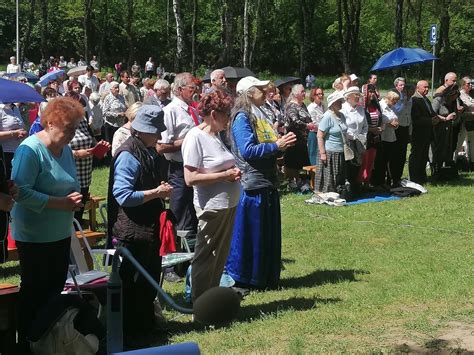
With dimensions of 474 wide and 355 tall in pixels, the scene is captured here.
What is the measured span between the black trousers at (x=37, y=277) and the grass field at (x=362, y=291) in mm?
1284

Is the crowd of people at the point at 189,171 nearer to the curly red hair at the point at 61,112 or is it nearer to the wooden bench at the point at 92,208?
the curly red hair at the point at 61,112

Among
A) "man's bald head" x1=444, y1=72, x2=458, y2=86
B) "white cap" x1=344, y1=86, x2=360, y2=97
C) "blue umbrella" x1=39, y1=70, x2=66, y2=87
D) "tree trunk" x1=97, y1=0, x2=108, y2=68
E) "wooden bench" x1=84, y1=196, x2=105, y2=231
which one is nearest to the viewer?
"wooden bench" x1=84, y1=196, x2=105, y2=231

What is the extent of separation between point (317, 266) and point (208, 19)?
192 ft

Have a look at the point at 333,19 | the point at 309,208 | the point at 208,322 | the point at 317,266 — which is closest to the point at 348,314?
the point at 317,266

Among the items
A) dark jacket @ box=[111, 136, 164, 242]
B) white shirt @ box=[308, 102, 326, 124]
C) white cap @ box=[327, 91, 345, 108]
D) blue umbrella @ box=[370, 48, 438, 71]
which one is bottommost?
dark jacket @ box=[111, 136, 164, 242]

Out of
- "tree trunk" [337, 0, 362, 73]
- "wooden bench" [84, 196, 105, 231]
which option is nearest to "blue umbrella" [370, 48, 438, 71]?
"wooden bench" [84, 196, 105, 231]

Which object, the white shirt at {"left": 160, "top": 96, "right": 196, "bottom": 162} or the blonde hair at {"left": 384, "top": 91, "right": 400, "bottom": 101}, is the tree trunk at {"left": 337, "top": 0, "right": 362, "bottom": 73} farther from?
the white shirt at {"left": 160, "top": 96, "right": 196, "bottom": 162}

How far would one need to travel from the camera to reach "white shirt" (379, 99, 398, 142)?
531 inches

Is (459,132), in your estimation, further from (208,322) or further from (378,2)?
(378,2)

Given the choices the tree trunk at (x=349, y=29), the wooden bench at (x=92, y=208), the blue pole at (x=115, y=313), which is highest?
the tree trunk at (x=349, y=29)

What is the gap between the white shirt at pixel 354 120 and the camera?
1270 cm

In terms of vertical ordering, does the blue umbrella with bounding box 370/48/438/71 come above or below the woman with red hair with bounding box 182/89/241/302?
above

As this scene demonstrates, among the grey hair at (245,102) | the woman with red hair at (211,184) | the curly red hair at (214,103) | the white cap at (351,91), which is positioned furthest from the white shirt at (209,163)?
the white cap at (351,91)

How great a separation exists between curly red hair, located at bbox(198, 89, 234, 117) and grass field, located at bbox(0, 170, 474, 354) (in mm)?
1744
